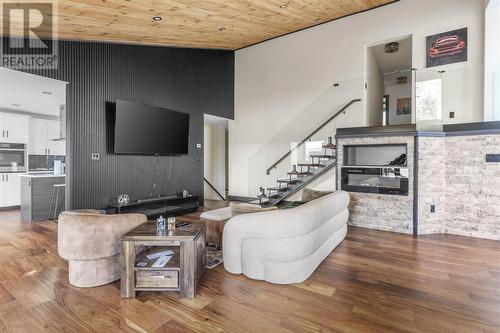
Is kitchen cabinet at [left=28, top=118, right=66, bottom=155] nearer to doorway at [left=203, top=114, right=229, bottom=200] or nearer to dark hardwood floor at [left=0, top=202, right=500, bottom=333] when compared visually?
doorway at [left=203, top=114, right=229, bottom=200]

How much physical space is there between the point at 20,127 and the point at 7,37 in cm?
357

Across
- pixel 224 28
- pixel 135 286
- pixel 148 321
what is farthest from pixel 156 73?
pixel 148 321

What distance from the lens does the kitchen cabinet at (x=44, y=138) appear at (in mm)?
7301

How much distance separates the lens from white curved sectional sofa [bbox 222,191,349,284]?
2598 millimetres

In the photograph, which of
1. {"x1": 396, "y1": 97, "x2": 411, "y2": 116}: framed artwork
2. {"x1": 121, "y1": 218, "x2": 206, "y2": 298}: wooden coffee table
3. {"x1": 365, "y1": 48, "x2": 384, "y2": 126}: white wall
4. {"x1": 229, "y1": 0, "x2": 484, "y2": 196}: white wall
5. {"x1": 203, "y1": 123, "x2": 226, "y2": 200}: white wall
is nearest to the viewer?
{"x1": 121, "y1": 218, "x2": 206, "y2": 298}: wooden coffee table

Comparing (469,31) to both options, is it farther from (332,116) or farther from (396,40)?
(332,116)

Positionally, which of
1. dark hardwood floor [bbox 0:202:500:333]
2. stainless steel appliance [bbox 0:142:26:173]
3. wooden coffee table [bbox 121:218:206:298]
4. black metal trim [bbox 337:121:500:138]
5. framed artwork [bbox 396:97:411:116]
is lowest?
dark hardwood floor [bbox 0:202:500:333]

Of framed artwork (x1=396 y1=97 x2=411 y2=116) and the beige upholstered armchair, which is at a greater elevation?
framed artwork (x1=396 y1=97 x2=411 y2=116)

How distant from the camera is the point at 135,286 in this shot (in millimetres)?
2375

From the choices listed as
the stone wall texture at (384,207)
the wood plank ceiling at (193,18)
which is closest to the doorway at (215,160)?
the wood plank ceiling at (193,18)

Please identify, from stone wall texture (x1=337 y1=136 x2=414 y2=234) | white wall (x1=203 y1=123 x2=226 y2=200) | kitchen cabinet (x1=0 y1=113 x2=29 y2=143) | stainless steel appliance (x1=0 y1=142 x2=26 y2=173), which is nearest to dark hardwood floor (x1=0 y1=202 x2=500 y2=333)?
stone wall texture (x1=337 y1=136 x2=414 y2=234)

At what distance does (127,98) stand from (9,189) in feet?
13.2

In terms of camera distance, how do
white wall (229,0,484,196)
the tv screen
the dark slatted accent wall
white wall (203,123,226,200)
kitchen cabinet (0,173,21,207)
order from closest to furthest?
the dark slatted accent wall → the tv screen → white wall (229,0,484,196) → kitchen cabinet (0,173,21,207) → white wall (203,123,226,200)

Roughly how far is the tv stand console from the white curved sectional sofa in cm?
→ 310
